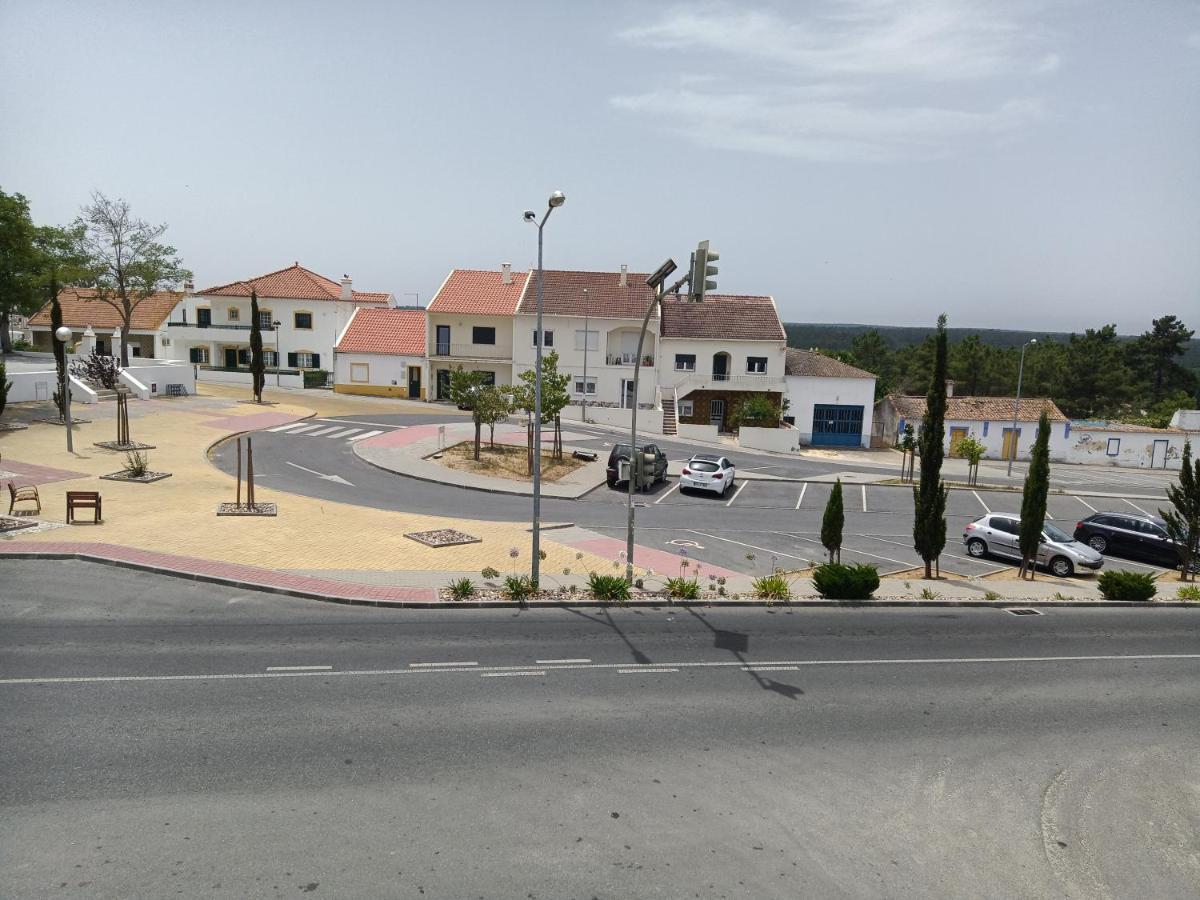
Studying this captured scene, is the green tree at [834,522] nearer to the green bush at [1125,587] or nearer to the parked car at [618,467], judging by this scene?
the green bush at [1125,587]

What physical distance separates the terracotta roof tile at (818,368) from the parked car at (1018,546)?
28406 millimetres

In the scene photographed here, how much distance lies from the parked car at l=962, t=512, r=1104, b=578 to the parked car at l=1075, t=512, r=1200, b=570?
2837 millimetres

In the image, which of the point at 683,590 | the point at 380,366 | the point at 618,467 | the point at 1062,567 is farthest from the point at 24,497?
the point at 380,366

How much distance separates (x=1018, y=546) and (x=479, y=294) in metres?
42.1

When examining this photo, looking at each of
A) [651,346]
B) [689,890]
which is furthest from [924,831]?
[651,346]

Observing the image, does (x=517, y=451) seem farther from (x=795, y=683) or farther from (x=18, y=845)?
(x=18, y=845)

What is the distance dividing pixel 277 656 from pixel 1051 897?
36.8 ft

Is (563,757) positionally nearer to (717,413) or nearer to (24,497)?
(24,497)

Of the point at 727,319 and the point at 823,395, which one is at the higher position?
the point at 727,319

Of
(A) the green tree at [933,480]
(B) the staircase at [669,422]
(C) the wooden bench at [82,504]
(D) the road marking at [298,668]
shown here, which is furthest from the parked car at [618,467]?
(D) the road marking at [298,668]

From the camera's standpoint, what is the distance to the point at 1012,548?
25562 mm

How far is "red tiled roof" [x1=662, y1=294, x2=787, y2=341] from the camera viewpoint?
180 feet

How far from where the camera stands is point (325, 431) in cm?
4094

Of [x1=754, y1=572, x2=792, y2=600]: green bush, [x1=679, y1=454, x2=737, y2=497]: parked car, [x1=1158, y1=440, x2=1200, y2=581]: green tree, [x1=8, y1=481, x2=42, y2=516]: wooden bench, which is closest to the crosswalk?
[x1=679, y1=454, x2=737, y2=497]: parked car
